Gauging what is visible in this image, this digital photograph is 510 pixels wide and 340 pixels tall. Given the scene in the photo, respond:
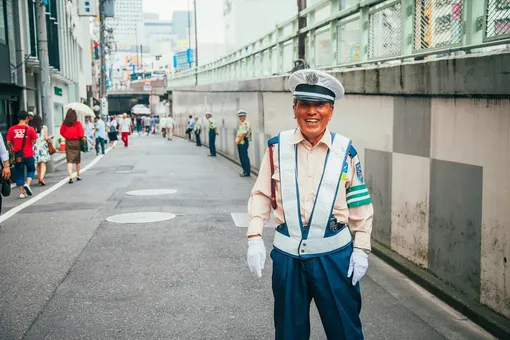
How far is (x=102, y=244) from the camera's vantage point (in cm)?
758

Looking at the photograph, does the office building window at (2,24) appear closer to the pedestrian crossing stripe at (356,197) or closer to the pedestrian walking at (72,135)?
the pedestrian walking at (72,135)

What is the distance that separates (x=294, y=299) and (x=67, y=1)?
117ft

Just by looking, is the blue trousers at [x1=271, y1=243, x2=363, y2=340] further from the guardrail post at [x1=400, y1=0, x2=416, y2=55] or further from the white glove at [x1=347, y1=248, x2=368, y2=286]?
the guardrail post at [x1=400, y1=0, x2=416, y2=55]

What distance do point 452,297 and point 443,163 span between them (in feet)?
4.05

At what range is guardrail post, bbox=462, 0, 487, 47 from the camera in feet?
18.0

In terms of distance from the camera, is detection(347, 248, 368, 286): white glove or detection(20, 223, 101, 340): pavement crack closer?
detection(347, 248, 368, 286): white glove

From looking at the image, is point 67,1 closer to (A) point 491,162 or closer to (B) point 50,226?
(B) point 50,226

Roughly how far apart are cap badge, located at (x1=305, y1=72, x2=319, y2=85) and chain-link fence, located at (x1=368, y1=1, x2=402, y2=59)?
15.4 feet

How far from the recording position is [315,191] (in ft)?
10.5

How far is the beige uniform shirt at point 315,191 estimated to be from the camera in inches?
126

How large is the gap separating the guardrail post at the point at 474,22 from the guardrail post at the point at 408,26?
54.2 inches

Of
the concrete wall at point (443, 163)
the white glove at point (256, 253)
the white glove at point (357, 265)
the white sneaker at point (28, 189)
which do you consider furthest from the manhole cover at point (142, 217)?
the white glove at point (357, 265)

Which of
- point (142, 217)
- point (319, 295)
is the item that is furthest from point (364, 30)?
point (319, 295)

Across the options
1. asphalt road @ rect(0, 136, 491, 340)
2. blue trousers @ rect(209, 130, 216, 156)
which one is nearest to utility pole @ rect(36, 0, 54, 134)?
blue trousers @ rect(209, 130, 216, 156)
